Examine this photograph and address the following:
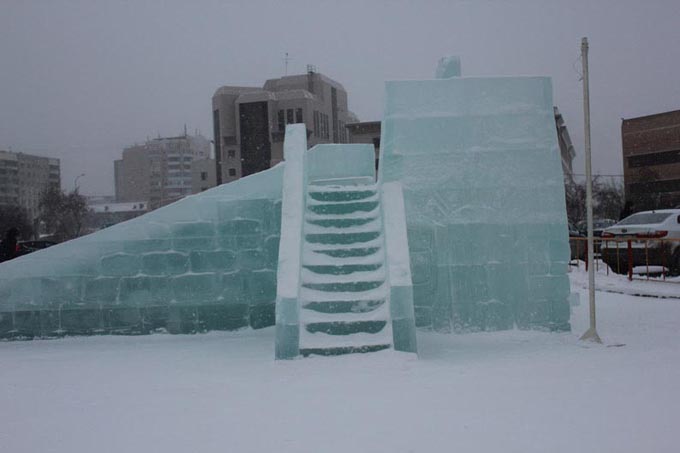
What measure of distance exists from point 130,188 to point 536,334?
416ft

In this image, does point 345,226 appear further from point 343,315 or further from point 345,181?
point 345,181

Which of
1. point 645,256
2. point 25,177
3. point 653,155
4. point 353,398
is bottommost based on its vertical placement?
point 353,398

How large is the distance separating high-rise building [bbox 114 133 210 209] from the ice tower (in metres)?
113

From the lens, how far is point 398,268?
6.86 m

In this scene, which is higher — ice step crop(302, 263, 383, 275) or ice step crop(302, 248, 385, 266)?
ice step crop(302, 248, 385, 266)

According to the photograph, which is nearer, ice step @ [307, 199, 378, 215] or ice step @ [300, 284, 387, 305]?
ice step @ [300, 284, 387, 305]

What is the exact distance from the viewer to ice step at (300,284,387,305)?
23.0ft

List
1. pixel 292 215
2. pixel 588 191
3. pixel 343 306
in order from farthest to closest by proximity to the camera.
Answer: pixel 292 215 → pixel 588 191 → pixel 343 306

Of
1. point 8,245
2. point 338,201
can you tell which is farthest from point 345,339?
point 8,245

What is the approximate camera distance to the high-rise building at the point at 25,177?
85000 mm

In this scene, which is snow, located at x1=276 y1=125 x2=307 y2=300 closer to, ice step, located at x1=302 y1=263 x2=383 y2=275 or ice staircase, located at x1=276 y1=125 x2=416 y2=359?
ice staircase, located at x1=276 y1=125 x2=416 y2=359

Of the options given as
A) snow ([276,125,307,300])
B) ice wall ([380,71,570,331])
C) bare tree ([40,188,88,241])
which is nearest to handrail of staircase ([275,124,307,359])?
snow ([276,125,307,300])

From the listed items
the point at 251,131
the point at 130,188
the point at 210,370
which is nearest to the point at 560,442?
the point at 210,370

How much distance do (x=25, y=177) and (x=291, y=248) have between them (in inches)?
3966
